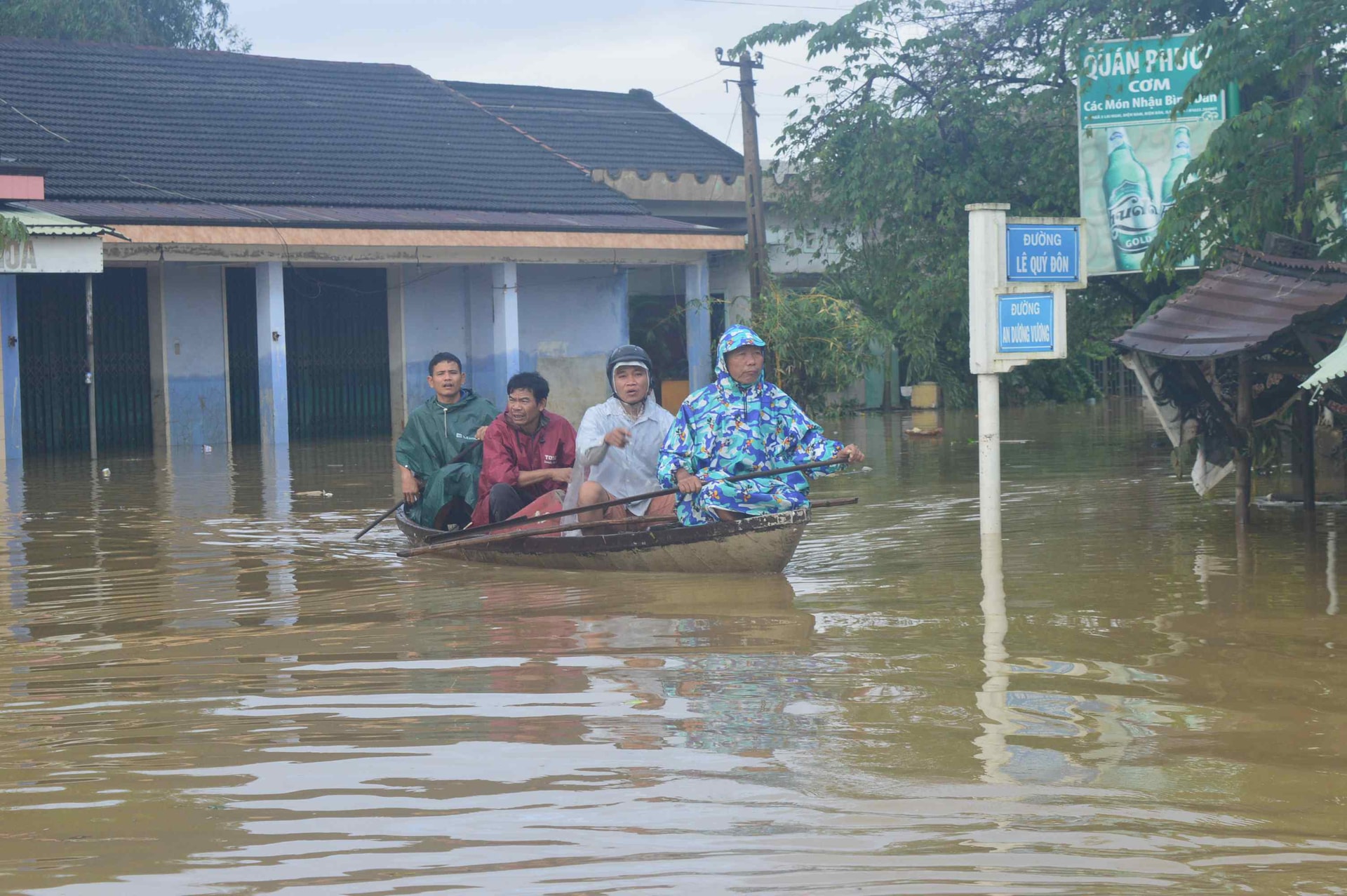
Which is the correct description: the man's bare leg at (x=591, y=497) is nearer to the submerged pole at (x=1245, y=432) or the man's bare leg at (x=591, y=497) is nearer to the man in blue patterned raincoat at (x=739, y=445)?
the man in blue patterned raincoat at (x=739, y=445)

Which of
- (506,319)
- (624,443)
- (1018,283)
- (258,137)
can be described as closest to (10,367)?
(258,137)

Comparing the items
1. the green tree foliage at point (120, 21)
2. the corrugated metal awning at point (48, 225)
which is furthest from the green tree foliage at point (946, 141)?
the green tree foliage at point (120, 21)

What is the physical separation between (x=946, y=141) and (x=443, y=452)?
10801mm

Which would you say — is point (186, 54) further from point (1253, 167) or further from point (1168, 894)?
point (1168, 894)

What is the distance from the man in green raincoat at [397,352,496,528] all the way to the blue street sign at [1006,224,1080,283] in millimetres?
3789

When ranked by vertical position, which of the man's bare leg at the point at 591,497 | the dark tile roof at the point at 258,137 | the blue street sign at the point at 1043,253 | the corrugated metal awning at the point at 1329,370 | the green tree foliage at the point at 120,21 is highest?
the green tree foliage at the point at 120,21

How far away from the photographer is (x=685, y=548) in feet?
28.9

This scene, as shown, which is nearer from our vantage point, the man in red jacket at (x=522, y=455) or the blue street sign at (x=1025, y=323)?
the blue street sign at (x=1025, y=323)


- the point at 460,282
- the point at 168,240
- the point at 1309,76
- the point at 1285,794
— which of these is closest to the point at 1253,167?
the point at 1309,76

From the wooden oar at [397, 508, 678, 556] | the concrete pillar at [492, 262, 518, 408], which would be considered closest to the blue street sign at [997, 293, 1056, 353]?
the wooden oar at [397, 508, 678, 556]

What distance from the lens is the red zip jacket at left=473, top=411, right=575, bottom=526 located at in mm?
10188

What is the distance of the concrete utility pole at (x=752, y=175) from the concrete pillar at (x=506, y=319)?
3.77 meters

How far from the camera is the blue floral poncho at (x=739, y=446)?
8.85 metres

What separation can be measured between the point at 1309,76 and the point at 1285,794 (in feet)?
30.2
